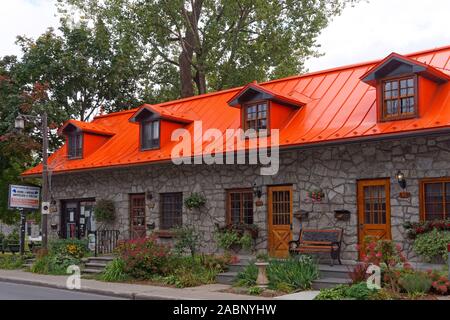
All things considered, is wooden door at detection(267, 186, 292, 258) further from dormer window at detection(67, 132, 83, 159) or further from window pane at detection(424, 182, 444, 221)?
dormer window at detection(67, 132, 83, 159)

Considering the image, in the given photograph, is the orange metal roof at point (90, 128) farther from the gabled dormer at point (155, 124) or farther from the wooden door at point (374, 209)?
the wooden door at point (374, 209)

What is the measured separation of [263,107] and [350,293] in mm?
7375

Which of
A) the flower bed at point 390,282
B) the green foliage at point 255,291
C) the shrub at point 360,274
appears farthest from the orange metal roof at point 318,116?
the green foliage at point 255,291

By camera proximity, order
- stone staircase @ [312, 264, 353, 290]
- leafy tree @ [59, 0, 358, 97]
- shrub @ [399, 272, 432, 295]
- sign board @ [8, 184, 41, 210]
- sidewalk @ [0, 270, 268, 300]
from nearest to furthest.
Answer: shrub @ [399, 272, 432, 295] → sidewalk @ [0, 270, 268, 300] → stone staircase @ [312, 264, 353, 290] → sign board @ [8, 184, 41, 210] → leafy tree @ [59, 0, 358, 97]

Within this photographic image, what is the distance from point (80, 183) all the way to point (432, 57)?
13.2 meters

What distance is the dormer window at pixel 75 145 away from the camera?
22.2 m

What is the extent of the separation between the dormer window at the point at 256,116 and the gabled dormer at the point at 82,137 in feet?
24.9

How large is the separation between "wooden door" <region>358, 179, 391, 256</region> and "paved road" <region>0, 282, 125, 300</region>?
6.28m

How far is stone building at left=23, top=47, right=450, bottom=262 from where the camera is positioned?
44.2ft

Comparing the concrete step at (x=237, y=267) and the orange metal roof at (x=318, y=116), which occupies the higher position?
the orange metal roof at (x=318, y=116)

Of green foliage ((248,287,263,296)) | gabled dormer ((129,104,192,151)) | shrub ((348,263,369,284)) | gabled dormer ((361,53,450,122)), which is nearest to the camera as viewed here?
shrub ((348,263,369,284))

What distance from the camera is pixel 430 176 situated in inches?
518

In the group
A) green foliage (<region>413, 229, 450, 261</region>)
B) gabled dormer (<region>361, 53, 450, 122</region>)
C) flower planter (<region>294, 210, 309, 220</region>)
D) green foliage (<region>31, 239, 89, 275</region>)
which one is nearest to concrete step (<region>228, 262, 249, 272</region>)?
flower planter (<region>294, 210, 309, 220</region>)
